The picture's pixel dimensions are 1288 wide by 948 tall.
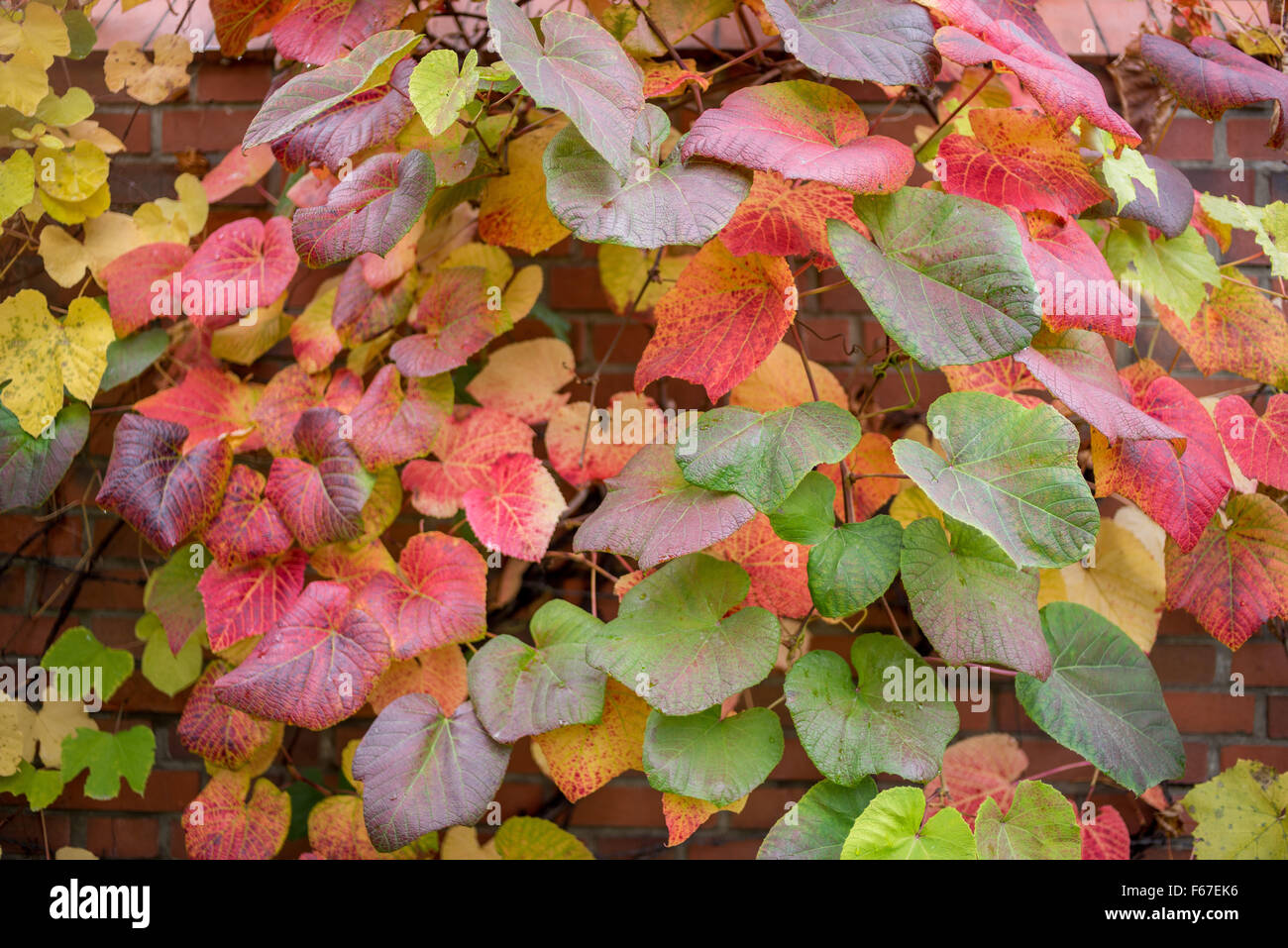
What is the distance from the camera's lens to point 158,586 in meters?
1.22

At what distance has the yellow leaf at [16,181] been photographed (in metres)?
1.16

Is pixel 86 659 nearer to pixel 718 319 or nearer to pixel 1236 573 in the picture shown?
pixel 718 319

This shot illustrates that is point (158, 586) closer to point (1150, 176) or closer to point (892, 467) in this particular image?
point (892, 467)

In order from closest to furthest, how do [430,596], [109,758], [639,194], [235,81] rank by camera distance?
[639,194] → [430,596] → [109,758] → [235,81]

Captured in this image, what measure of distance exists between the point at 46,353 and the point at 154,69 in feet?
1.55

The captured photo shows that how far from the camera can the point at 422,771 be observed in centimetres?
96

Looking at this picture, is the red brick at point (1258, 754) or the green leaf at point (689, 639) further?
the red brick at point (1258, 754)

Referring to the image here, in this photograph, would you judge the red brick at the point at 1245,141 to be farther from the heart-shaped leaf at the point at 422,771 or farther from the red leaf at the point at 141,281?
the red leaf at the point at 141,281

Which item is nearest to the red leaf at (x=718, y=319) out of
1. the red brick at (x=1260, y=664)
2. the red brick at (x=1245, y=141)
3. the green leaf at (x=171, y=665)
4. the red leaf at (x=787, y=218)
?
the red leaf at (x=787, y=218)

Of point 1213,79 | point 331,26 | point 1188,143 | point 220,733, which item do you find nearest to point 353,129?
point 331,26

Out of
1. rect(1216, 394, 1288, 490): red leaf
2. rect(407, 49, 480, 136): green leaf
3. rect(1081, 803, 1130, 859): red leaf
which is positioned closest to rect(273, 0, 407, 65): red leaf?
rect(407, 49, 480, 136): green leaf

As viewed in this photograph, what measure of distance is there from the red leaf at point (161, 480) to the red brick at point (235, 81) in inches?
24.3

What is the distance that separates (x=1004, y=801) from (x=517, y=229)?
3.33 feet

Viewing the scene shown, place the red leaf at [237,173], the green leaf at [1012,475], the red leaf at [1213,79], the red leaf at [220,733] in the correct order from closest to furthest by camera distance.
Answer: the green leaf at [1012,475] → the red leaf at [1213,79] → the red leaf at [220,733] → the red leaf at [237,173]
